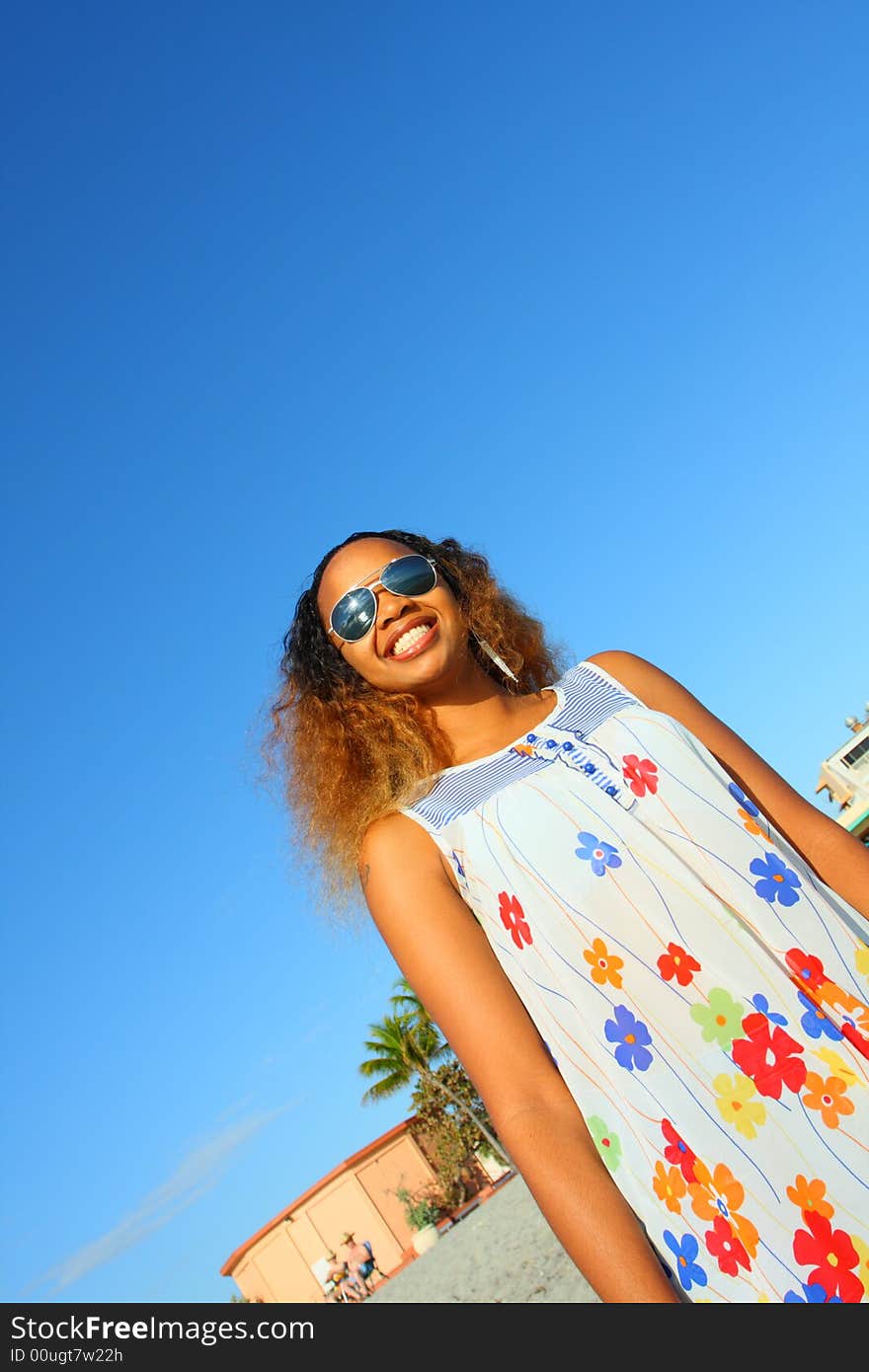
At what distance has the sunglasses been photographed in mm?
2916

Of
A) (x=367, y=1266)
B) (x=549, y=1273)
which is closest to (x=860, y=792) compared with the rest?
(x=367, y=1266)

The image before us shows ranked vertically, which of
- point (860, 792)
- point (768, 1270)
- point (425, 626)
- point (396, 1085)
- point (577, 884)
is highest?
point (396, 1085)


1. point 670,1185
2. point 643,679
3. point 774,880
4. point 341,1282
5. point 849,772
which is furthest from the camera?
point 849,772

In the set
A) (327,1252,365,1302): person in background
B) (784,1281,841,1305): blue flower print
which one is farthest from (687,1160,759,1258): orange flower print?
(327,1252,365,1302): person in background

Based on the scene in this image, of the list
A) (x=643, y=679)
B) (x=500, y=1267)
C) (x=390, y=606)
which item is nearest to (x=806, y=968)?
(x=643, y=679)

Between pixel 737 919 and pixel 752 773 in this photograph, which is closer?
pixel 737 919

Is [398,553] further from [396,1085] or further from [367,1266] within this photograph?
[396,1085]

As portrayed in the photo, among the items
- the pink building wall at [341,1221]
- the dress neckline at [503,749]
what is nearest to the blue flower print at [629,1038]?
the dress neckline at [503,749]

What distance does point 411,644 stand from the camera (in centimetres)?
291

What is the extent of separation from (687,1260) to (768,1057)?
396 mm

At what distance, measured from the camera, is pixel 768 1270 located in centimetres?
191

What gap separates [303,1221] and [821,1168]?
35888mm

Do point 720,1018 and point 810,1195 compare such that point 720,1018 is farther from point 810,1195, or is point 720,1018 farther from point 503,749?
point 503,749
